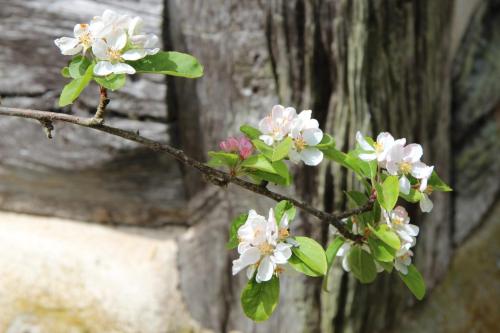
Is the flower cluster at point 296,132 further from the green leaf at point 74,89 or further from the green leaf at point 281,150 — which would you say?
the green leaf at point 74,89

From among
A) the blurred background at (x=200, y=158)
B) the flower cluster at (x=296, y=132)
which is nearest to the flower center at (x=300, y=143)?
the flower cluster at (x=296, y=132)

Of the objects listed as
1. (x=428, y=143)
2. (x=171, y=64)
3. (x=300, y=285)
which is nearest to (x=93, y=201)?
(x=300, y=285)

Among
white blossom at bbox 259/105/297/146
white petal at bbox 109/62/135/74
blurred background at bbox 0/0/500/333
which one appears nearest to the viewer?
white petal at bbox 109/62/135/74

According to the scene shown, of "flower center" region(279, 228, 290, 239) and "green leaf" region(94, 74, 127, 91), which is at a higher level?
"green leaf" region(94, 74, 127, 91)

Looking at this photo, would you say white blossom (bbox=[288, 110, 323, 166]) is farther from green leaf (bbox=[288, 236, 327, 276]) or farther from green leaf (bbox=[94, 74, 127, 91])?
green leaf (bbox=[94, 74, 127, 91])

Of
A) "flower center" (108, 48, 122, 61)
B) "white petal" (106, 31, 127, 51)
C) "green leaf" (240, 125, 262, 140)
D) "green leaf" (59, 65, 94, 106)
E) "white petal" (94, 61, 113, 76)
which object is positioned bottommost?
"green leaf" (240, 125, 262, 140)

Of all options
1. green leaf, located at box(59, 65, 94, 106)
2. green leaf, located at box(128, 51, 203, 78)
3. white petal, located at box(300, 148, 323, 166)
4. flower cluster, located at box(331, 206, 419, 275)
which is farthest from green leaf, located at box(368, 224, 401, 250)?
green leaf, located at box(59, 65, 94, 106)

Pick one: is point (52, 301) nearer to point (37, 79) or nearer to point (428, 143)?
point (37, 79)
